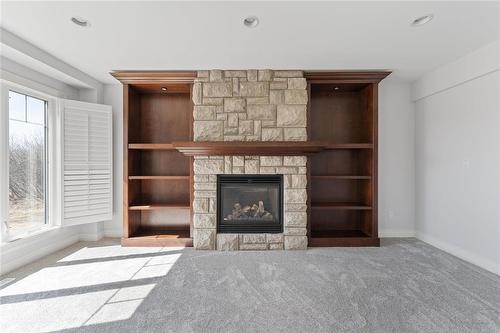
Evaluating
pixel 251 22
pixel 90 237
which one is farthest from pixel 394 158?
pixel 90 237

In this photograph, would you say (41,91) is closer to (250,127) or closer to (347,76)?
(250,127)

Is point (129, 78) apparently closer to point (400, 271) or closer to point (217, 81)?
point (217, 81)

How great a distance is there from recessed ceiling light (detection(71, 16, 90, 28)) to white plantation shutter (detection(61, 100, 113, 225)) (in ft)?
4.96

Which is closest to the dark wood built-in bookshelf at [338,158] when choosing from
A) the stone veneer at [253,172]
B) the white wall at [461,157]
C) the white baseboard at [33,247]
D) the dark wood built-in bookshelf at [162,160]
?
the stone veneer at [253,172]

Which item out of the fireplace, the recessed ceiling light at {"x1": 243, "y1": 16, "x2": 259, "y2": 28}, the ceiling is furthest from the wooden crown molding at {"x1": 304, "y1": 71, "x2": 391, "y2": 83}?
the fireplace

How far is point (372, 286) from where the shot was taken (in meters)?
2.29

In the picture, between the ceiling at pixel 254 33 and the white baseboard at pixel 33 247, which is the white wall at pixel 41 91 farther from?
the ceiling at pixel 254 33

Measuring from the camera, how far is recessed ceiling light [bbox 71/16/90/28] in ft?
7.11

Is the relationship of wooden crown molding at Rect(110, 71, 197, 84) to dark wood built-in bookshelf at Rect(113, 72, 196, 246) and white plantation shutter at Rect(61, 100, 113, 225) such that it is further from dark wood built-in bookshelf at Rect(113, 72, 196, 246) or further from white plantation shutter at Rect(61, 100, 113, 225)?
white plantation shutter at Rect(61, 100, 113, 225)

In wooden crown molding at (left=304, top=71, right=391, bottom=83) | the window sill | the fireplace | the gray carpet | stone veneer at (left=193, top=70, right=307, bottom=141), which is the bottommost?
the gray carpet

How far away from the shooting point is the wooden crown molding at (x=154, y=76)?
3.31 metres

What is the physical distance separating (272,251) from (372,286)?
128cm

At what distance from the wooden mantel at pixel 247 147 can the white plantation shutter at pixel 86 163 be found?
1314 millimetres

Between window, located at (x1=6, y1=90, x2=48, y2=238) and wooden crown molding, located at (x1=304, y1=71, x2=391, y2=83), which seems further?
wooden crown molding, located at (x1=304, y1=71, x2=391, y2=83)
